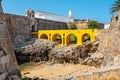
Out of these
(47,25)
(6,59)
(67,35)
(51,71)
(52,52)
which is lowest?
(51,71)

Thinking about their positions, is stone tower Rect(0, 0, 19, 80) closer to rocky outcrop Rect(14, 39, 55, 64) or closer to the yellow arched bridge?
rocky outcrop Rect(14, 39, 55, 64)

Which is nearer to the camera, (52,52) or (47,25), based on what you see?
(52,52)

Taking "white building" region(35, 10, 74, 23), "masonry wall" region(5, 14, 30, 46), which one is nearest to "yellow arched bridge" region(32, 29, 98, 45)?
"masonry wall" region(5, 14, 30, 46)

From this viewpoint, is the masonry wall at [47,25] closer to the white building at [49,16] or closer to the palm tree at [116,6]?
the white building at [49,16]

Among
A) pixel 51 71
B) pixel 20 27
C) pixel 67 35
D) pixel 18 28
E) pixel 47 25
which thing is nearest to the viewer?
pixel 51 71

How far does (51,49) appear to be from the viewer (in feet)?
130

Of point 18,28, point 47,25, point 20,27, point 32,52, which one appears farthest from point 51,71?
point 47,25

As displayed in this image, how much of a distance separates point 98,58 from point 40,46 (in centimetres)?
1567

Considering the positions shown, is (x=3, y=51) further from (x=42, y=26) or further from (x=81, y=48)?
(x=42, y=26)

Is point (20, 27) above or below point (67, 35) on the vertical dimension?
above

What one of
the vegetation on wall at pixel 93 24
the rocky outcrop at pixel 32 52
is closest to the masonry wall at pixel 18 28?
the rocky outcrop at pixel 32 52

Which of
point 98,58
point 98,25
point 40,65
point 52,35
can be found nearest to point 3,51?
point 98,58

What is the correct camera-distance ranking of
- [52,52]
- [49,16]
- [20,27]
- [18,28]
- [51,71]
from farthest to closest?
[49,16] < [20,27] < [18,28] < [52,52] < [51,71]

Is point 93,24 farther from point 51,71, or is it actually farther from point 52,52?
point 51,71
